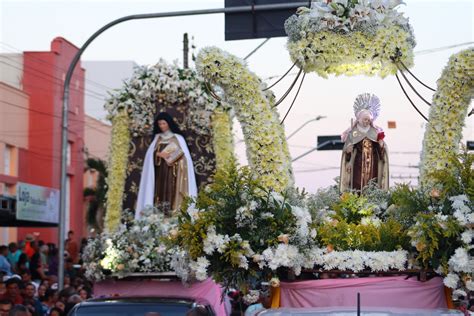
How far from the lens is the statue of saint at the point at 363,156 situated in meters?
12.6

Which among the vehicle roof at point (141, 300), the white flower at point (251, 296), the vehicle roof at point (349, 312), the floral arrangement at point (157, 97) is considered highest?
the floral arrangement at point (157, 97)

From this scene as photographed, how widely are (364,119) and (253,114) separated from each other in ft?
7.54

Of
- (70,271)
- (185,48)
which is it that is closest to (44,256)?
(70,271)

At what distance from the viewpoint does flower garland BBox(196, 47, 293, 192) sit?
1052cm

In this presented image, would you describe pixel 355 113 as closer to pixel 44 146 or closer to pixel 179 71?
pixel 179 71

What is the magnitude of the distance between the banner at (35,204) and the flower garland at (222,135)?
21.0ft

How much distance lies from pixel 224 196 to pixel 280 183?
1.33 meters

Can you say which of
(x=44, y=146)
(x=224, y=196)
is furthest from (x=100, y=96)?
(x=224, y=196)

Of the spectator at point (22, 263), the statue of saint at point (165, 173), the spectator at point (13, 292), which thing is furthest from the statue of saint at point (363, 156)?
the spectator at point (22, 263)

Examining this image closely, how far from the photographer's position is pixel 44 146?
130 ft

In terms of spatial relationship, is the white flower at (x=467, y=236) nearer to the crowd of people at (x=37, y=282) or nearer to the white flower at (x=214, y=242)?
the white flower at (x=214, y=242)

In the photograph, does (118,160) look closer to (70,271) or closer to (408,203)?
(70,271)

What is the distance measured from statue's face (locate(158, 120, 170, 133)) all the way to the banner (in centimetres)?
623

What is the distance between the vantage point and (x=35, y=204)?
2756 cm
